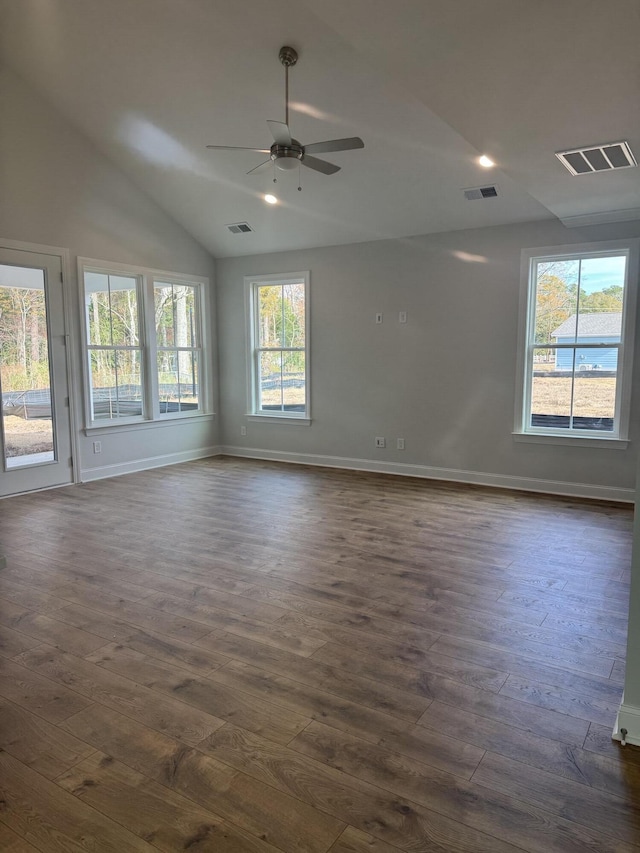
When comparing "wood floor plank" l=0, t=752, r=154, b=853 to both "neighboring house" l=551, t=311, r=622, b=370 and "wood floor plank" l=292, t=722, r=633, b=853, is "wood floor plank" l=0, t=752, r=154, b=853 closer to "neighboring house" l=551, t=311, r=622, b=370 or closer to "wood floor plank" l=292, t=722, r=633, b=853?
"wood floor plank" l=292, t=722, r=633, b=853

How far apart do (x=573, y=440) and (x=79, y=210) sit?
5.51m

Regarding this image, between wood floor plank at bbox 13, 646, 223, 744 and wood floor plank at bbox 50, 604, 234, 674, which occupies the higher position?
wood floor plank at bbox 50, 604, 234, 674

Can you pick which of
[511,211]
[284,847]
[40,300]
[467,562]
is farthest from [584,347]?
[40,300]

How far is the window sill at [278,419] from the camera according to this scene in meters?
7.07

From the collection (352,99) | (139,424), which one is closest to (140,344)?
(139,424)

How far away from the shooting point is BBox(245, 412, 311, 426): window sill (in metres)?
7.07

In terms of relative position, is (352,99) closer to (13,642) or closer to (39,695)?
(13,642)

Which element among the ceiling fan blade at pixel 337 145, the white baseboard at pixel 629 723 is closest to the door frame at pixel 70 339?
the ceiling fan blade at pixel 337 145

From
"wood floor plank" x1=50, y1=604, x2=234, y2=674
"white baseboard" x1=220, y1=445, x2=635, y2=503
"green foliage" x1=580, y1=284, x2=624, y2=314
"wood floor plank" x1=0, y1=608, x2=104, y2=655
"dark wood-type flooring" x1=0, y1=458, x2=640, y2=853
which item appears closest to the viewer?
"dark wood-type flooring" x1=0, y1=458, x2=640, y2=853

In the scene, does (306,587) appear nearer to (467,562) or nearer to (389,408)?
(467,562)

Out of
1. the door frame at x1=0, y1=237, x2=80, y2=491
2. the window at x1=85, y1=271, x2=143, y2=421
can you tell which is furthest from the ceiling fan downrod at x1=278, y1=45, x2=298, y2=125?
the window at x1=85, y1=271, x2=143, y2=421

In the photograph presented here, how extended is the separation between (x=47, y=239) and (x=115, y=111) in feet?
4.53

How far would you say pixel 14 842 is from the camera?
5.13 feet

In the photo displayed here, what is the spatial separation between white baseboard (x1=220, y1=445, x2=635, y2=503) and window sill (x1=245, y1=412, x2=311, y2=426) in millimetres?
397
